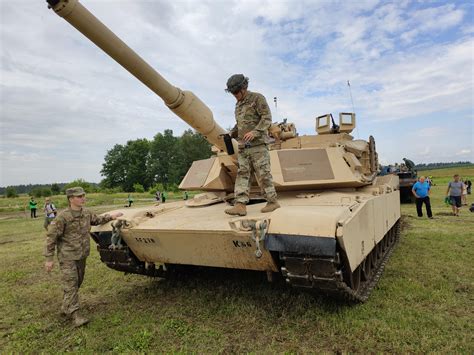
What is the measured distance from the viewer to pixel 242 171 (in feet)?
16.5

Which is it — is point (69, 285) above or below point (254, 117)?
below

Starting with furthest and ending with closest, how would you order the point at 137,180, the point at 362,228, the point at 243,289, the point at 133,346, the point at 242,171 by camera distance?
the point at 137,180
the point at 243,289
the point at 242,171
the point at 362,228
the point at 133,346

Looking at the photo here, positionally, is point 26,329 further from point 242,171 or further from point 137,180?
point 137,180

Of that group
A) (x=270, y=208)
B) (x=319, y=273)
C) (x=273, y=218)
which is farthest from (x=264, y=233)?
(x=270, y=208)

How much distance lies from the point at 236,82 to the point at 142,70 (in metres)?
1.12

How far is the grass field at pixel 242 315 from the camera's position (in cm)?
394

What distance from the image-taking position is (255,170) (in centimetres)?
500

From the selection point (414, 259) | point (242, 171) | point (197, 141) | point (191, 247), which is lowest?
point (414, 259)

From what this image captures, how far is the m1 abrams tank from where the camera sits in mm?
3811

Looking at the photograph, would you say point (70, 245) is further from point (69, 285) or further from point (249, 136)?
point (249, 136)

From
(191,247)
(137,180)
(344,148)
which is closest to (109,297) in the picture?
(191,247)

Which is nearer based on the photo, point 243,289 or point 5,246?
point 243,289

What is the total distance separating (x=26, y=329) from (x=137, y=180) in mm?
60584

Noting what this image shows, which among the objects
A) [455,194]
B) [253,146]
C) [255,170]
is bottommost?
[455,194]
